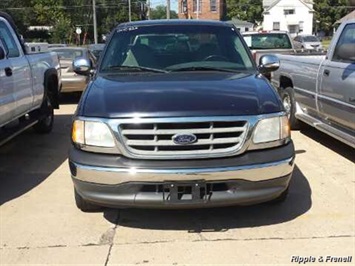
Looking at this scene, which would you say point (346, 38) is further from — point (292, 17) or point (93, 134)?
point (292, 17)

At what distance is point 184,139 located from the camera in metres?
4.10

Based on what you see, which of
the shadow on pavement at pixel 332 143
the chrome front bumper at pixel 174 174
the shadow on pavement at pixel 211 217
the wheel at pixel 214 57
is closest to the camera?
the chrome front bumper at pixel 174 174

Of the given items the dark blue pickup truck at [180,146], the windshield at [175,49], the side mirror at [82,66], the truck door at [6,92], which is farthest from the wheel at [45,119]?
the dark blue pickup truck at [180,146]

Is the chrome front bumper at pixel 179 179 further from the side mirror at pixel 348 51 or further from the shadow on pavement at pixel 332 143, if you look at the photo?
the shadow on pavement at pixel 332 143

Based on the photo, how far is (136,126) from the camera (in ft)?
13.5

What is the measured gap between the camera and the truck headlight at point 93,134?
13.7ft

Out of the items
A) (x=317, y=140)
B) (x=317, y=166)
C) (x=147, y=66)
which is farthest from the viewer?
(x=317, y=140)

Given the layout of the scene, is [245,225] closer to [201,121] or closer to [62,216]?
[201,121]

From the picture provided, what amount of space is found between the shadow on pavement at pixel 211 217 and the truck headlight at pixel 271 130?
87 centimetres

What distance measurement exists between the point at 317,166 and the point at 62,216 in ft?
11.1

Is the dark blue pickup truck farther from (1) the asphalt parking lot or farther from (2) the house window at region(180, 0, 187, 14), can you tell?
(2) the house window at region(180, 0, 187, 14)

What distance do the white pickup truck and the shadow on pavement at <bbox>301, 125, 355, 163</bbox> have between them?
4.41 metres

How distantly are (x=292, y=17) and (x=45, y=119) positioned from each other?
7537cm

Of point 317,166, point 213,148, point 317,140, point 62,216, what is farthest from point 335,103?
point 62,216
